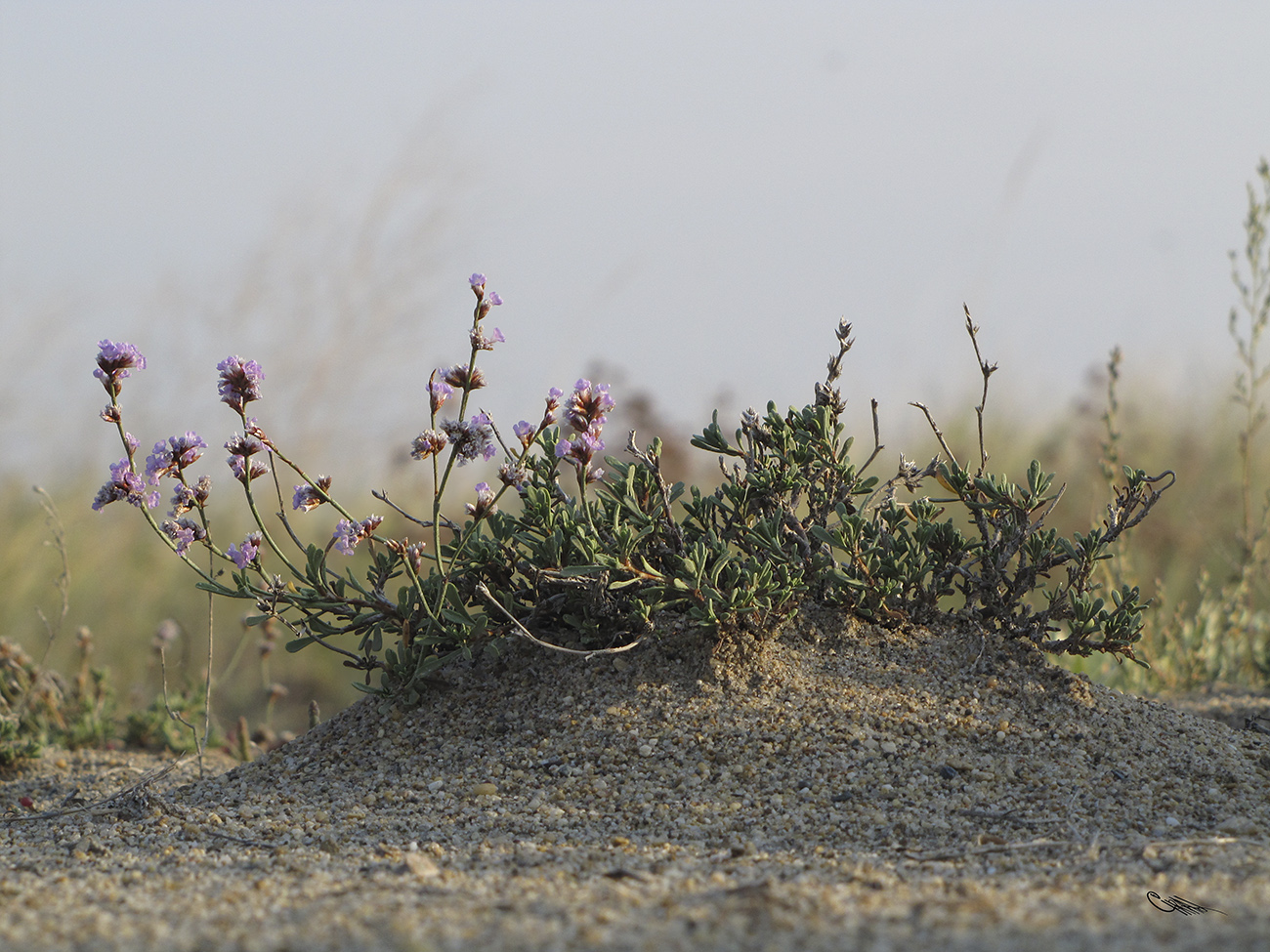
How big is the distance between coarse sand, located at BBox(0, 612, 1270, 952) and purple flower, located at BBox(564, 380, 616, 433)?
66 centimetres

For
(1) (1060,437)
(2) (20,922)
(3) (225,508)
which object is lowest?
(2) (20,922)

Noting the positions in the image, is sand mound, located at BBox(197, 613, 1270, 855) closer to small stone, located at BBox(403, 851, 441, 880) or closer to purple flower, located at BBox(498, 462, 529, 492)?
small stone, located at BBox(403, 851, 441, 880)

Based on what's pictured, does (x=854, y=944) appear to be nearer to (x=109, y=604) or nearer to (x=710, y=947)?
(x=710, y=947)

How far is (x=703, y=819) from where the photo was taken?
2.74 m

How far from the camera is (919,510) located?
11.2ft

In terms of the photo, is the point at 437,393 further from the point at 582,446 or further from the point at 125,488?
the point at 125,488

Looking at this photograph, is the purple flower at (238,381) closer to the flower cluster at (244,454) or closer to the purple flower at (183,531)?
the flower cluster at (244,454)

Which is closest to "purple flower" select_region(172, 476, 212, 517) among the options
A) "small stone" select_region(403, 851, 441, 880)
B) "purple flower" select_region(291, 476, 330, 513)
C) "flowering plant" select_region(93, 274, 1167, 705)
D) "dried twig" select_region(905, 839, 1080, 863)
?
"flowering plant" select_region(93, 274, 1167, 705)

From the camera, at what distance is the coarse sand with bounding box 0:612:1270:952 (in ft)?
6.44

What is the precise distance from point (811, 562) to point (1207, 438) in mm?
8143

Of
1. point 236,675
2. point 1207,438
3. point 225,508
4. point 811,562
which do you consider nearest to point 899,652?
point 811,562

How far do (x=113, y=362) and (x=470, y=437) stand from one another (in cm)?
93

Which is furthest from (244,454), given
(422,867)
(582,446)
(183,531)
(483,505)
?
(422,867)

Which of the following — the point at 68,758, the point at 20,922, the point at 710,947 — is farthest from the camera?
the point at 68,758
